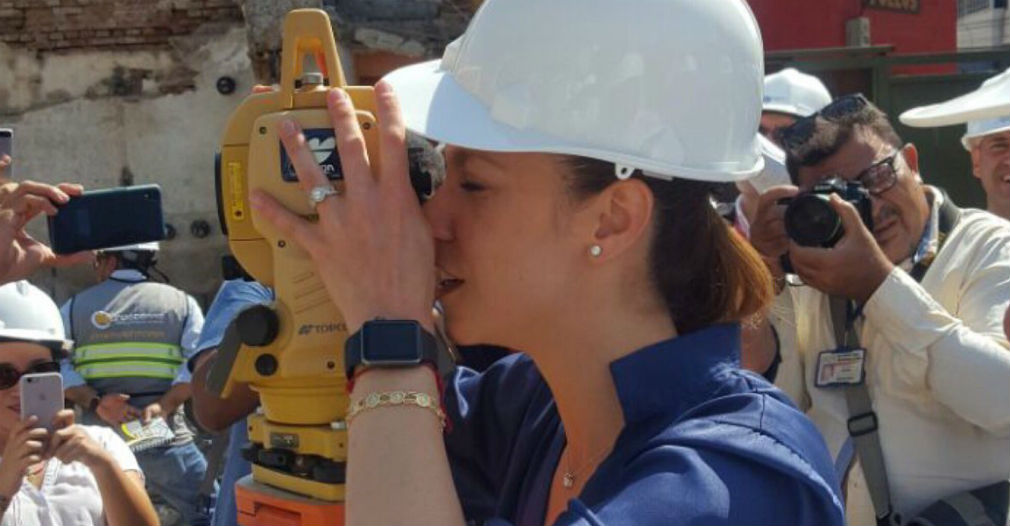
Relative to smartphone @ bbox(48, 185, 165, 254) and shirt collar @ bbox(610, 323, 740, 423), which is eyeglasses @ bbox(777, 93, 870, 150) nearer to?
smartphone @ bbox(48, 185, 165, 254)

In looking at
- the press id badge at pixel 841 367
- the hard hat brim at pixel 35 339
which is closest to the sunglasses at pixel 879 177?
the press id badge at pixel 841 367

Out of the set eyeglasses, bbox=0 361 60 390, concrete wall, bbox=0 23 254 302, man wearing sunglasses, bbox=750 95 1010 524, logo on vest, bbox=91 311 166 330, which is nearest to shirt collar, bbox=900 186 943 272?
man wearing sunglasses, bbox=750 95 1010 524

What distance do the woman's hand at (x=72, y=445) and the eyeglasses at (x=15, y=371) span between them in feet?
0.92

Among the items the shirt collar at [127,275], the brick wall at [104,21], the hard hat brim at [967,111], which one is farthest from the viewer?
the brick wall at [104,21]

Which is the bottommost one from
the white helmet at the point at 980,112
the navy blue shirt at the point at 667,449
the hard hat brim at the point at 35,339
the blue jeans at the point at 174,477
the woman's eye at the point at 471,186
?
the blue jeans at the point at 174,477

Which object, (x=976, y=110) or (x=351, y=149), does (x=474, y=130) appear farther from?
(x=976, y=110)

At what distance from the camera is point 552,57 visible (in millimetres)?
1400

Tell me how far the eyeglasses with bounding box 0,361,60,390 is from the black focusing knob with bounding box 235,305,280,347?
2.06m

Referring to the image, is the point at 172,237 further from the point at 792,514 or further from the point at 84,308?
the point at 792,514

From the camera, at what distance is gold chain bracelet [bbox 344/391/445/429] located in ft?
4.40

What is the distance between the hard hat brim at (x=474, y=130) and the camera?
55.7 inches

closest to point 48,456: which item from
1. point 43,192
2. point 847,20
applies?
point 43,192

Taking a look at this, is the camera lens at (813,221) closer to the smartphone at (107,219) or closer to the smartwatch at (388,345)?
the smartphone at (107,219)

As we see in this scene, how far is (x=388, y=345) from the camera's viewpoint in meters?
1.35
